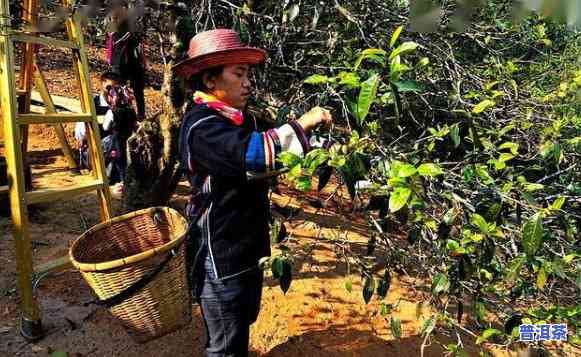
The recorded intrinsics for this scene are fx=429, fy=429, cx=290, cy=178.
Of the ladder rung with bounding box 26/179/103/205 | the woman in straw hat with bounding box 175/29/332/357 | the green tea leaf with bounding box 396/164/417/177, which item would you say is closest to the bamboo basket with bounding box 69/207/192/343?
the woman in straw hat with bounding box 175/29/332/357

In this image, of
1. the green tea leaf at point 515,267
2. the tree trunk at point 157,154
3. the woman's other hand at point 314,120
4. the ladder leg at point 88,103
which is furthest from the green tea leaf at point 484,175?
the ladder leg at point 88,103

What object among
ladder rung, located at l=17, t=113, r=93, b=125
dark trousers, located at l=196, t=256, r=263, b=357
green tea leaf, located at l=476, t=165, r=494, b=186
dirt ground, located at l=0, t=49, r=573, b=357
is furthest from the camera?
dirt ground, located at l=0, t=49, r=573, b=357

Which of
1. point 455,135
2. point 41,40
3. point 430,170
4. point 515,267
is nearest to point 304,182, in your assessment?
point 430,170

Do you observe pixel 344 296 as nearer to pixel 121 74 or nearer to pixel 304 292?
pixel 304 292

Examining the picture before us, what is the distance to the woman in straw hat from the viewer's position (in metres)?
1.51

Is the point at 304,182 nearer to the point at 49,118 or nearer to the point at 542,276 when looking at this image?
the point at 542,276

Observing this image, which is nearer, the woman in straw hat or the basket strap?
the woman in straw hat

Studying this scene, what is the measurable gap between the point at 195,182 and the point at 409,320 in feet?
7.35

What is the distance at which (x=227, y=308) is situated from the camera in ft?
6.17

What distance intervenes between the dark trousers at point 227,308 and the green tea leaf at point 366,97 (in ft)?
3.51

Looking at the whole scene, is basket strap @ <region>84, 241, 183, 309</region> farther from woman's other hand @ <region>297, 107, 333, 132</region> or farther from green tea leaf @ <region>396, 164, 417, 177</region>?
green tea leaf @ <region>396, 164, 417, 177</region>

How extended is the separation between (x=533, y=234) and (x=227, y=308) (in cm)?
126

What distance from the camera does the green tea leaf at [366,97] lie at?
41.8 inches

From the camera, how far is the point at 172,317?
1.98 m
